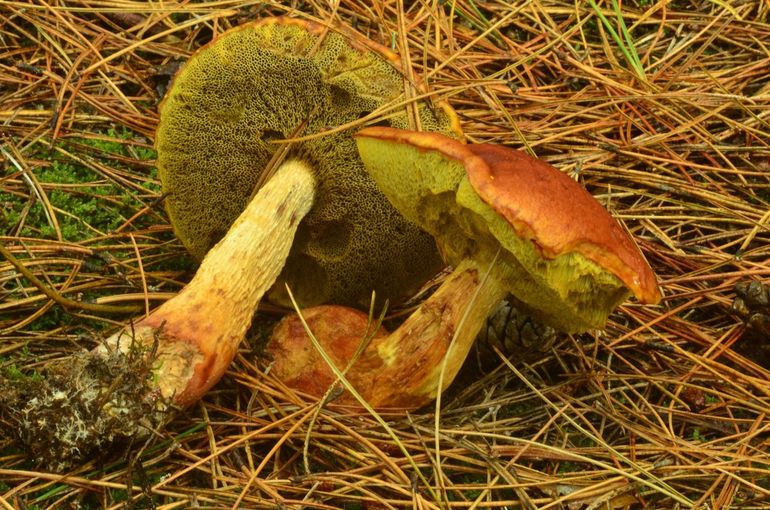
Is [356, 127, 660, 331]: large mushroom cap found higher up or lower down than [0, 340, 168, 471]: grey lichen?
higher up

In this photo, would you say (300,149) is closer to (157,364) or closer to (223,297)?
(223,297)

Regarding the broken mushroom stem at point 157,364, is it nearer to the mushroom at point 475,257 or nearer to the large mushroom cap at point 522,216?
the mushroom at point 475,257

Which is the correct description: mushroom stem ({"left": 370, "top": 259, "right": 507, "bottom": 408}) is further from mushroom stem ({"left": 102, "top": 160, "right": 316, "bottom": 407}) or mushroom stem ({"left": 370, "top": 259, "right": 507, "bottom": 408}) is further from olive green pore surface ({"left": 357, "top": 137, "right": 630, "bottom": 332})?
mushroom stem ({"left": 102, "top": 160, "right": 316, "bottom": 407})

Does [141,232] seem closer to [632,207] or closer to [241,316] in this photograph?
[241,316]

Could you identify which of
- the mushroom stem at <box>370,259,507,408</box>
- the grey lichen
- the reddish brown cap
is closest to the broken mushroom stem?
the grey lichen

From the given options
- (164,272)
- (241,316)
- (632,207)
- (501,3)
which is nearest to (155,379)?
(241,316)

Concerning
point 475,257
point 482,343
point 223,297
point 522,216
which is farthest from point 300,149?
point 522,216

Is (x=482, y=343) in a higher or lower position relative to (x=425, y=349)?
lower
